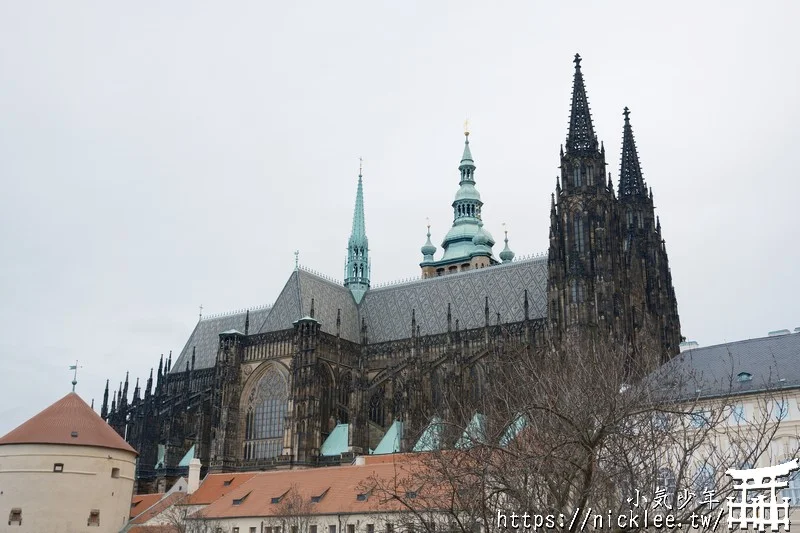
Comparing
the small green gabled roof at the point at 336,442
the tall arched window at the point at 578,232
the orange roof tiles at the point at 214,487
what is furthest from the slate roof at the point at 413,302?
the orange roof tiles at the point at 214,487

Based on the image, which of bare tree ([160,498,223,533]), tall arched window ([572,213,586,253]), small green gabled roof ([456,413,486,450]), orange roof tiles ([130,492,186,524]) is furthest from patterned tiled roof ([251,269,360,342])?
small green gabled roof ([456,413,486,450])

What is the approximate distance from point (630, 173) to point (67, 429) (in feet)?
145

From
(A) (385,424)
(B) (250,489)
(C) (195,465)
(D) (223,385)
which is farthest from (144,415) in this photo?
(B) (250,489)

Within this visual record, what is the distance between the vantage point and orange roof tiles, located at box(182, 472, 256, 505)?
171 feet

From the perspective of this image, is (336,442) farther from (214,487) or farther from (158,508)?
(158,508)

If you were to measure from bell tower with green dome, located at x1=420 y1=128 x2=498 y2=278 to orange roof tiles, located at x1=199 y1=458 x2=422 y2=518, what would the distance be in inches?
2055

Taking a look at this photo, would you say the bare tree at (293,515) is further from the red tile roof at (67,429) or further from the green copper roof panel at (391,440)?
the green copper roof panel at (391,440)

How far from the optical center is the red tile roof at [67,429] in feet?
159

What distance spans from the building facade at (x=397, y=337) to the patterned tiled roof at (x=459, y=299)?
115 millimetres

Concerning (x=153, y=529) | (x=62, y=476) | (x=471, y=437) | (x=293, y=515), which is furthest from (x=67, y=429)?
(x=471, y=437)

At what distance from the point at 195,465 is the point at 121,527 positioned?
25.4 feet

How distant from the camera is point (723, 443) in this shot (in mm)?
32375

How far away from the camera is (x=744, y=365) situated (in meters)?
35.6

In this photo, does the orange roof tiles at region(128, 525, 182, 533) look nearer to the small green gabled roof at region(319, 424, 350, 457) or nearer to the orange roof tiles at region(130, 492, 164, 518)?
the orange roof tiles at region(130, 492, 164, 518)
